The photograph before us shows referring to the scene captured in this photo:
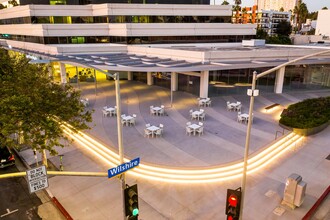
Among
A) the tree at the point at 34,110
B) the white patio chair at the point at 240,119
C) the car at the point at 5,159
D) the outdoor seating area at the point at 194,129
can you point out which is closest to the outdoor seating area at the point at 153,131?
the outdoor seating area at the point at 194,129

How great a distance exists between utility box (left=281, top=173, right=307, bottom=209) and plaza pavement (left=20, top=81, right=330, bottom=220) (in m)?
0.39

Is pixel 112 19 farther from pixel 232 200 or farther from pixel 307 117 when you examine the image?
pixel 232 200

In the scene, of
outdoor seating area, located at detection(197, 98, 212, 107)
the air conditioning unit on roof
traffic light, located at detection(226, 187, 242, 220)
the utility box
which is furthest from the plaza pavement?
the air conditioning unit on roof

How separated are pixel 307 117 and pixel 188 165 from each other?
12.4 m

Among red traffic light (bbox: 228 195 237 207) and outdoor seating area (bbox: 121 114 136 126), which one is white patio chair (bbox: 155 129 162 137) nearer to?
outdoor seating area (bbox: 121 114 136 126)

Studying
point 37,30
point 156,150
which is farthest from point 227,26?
point 156,150

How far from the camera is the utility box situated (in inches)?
470

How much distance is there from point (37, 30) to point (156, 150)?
3597 cm

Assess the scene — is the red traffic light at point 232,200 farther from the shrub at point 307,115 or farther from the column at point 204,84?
the column at point 204,84

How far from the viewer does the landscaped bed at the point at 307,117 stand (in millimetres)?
20469

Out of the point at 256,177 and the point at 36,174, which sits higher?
the point at 36,174

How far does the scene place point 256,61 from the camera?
30688 millimetres

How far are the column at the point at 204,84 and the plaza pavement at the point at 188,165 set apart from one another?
3.09 metres

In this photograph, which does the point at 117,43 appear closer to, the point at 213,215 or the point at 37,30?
the point at 37,30
